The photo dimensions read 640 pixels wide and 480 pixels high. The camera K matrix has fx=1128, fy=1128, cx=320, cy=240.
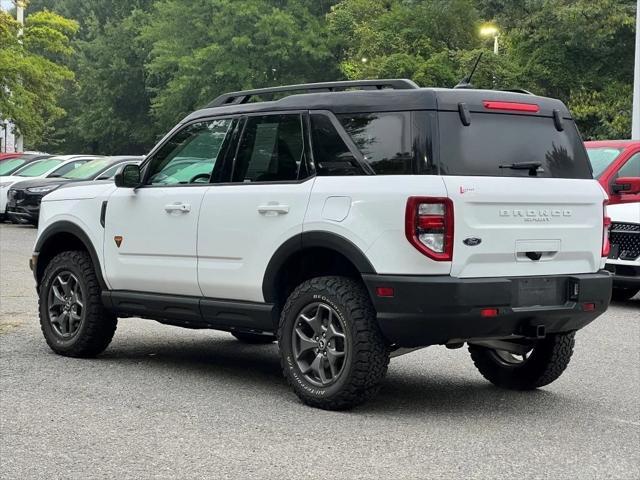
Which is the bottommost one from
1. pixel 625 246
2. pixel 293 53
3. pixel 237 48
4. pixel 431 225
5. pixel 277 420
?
pixel 277 420

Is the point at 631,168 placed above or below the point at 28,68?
below

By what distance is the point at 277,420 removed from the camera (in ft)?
21.3

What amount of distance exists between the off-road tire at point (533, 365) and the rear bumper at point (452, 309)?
0.82 metres

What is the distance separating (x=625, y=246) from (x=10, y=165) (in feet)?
60.0

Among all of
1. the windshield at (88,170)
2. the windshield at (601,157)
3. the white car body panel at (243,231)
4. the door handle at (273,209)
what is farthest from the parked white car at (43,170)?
the door handle at (273,209)

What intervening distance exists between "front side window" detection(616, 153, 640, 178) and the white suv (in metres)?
6.58

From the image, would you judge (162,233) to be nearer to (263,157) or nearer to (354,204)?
(263,157)

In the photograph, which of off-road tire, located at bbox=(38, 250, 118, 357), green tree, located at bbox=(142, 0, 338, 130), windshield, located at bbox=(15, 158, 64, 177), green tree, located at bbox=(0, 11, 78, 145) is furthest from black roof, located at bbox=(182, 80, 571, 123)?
green tree, located at bbox=(142, 0, 338, 130)

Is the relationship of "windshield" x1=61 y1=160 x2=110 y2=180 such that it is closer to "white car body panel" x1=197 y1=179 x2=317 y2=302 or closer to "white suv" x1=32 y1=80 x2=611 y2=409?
"white suv" x1=32 y1=80 x2=611 y2=409

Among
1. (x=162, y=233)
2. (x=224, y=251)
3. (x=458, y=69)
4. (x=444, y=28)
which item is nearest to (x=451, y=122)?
(x=224, y=251)

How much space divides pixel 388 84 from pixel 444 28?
35469 millimetres

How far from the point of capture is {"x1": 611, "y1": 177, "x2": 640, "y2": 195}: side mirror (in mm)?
13188

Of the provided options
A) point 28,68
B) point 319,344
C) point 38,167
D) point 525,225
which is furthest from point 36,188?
point 525,225

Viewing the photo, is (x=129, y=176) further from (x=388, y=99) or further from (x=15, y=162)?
(x=15, y=162)
